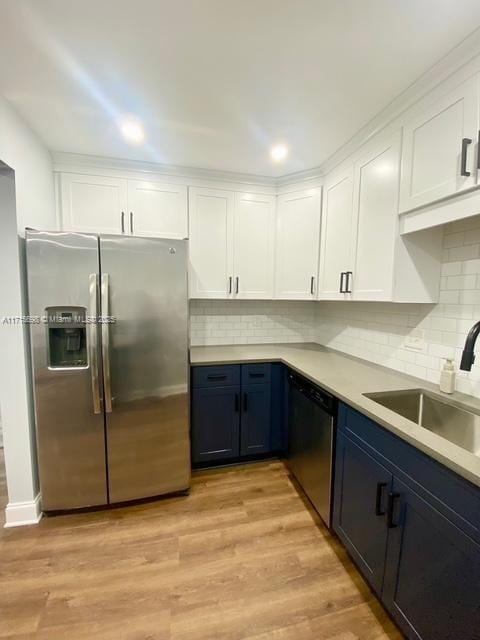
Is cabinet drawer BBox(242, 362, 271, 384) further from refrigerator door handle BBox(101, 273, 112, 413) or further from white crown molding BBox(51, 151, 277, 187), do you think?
white crown molding BBox(51, 151, 277, 187)

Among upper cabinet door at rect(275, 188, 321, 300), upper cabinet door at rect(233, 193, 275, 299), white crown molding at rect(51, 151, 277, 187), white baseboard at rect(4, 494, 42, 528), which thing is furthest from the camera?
upper cabinet door at rect(233, 193, 275, 299)

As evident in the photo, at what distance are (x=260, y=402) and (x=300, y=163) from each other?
200cm

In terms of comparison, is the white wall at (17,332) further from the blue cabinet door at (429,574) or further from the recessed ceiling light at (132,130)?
the blue cabinet door at (429,574)

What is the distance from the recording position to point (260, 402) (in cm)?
232

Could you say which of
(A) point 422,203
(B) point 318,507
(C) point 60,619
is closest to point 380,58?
(A) point 422,203

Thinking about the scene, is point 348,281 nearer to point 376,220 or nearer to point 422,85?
point 376,220

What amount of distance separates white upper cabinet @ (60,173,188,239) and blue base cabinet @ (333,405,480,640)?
198 centimetres

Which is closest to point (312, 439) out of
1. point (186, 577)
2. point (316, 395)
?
point (316, 395)

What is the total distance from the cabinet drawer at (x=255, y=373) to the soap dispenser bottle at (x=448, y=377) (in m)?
1.18

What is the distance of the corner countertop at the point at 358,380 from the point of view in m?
0.94

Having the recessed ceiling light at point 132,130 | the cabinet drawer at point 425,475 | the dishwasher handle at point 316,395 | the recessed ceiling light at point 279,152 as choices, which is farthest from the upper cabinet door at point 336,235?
the recessed ceiling light at point 132,130

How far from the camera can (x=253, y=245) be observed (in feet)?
8.38

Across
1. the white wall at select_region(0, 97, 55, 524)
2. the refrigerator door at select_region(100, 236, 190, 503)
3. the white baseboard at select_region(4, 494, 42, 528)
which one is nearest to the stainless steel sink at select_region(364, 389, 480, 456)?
the refrigerator door at select_region(100, 236, 190, 503)

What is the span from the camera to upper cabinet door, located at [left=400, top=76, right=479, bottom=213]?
1.18 meters
